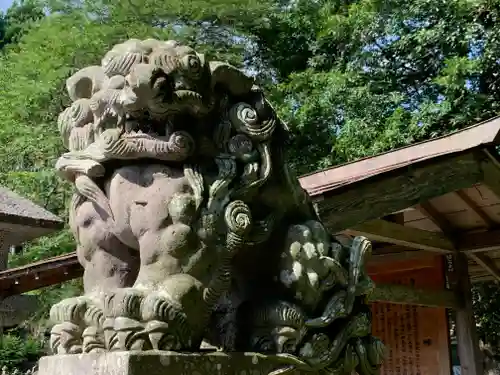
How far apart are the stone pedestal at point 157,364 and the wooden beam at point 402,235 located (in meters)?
2.35

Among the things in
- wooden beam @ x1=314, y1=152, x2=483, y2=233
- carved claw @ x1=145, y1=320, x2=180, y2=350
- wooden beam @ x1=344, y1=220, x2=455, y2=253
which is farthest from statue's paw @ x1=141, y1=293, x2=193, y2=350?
wooden beam @ x1=344, y1=220, x2=455, y2=253

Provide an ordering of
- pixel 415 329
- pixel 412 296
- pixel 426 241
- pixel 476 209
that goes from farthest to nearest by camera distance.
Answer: pixel 415 329 < pixel 476 209 < pixel 426 241 < pixel 412 296

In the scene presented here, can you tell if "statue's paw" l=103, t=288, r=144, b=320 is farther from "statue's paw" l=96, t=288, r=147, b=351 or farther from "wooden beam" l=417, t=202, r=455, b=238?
"wooden beam" l=417, t=202, r=455, b=238

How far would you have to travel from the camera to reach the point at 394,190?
381 centimetres

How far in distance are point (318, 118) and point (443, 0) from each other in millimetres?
2813

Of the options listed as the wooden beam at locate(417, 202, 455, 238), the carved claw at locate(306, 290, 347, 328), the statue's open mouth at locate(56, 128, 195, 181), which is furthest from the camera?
the wooden beam at locate(417, 202, 455, 238)

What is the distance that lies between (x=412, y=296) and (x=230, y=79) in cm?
389

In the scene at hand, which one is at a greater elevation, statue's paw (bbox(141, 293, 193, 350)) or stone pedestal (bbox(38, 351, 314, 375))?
statue's paw (bbox(141, 293, 193, 350))

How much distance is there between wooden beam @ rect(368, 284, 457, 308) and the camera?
507 cm

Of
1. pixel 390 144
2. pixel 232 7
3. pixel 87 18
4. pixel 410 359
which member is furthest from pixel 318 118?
pixel 410 359

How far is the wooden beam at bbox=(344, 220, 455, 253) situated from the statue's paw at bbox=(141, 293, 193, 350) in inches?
100

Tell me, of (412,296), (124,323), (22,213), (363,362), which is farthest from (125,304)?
(22,213)

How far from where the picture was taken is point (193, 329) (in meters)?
1.72

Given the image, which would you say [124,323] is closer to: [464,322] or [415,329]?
[415,329]
